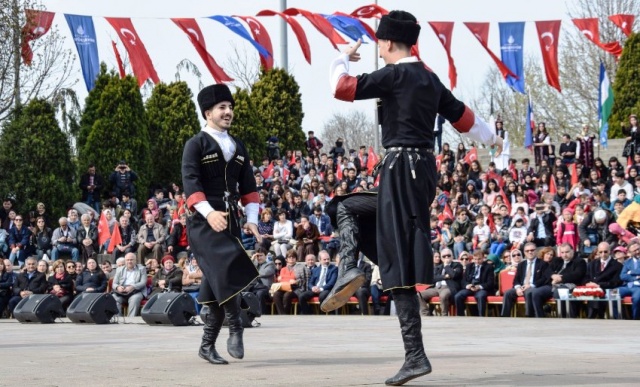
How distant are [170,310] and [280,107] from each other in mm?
22936

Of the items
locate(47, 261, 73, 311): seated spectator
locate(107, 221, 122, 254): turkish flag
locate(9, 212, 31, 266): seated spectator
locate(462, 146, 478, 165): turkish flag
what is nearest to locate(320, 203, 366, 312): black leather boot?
locate(47, 261, 73, 311): seated spectator

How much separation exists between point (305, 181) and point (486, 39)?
5912 millimetres

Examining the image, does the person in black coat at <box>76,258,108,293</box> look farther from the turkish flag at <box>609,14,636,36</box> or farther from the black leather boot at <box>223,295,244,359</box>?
the turkish flag at <box>609,14,636,36</box>

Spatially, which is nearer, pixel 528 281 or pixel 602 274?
pixel 602 274

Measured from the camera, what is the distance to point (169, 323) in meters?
15.6

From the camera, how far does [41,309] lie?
59.1ft

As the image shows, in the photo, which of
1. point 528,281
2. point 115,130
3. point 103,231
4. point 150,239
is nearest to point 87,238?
point 103,231

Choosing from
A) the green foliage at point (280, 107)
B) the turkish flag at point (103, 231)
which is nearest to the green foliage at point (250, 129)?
the green foliage at point (280, 107)

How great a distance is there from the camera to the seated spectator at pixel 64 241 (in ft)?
84.0

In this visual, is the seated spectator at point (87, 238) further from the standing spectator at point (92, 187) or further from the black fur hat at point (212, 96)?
the black fur hat at point (212, 96)

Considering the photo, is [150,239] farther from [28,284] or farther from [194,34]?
[194,34]

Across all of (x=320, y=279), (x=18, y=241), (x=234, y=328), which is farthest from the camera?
(x=18, y=241)

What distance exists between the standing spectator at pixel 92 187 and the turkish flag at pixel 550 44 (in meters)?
11.5

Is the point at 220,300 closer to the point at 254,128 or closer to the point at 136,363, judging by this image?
the point at 136,363
